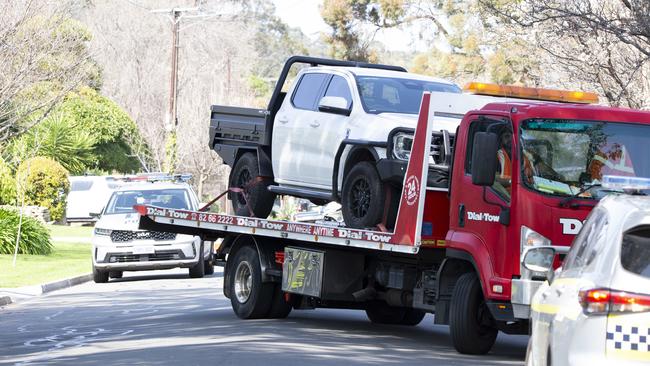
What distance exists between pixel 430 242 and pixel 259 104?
50.0 metres

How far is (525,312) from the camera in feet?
40.0

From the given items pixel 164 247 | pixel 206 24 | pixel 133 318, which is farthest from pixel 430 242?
pixel 206 24

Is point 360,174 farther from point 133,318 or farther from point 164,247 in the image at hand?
point 164,247

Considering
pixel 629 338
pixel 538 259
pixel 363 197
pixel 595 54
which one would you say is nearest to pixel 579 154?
pixel 363 197

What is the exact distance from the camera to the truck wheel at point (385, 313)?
17266 millimetres

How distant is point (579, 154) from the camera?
12.4 meters

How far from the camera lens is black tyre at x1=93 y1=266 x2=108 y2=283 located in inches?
1013

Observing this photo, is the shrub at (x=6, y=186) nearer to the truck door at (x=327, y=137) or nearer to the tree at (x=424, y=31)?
the tree at (x=424, y=31)

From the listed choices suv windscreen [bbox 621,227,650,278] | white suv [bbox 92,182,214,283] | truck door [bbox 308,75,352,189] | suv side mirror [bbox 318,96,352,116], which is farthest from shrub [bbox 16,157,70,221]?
suv windscreen [bbox 621,227,650,278]

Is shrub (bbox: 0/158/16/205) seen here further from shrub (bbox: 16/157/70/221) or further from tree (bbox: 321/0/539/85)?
tree (bbox: 321/0/539/85)

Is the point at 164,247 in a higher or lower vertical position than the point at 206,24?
lower

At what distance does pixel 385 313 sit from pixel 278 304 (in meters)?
1.39

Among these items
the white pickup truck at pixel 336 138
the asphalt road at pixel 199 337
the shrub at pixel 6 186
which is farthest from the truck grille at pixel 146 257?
the shrub at pixel 6 186

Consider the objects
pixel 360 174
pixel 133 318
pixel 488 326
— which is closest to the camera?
pixel 488 326
